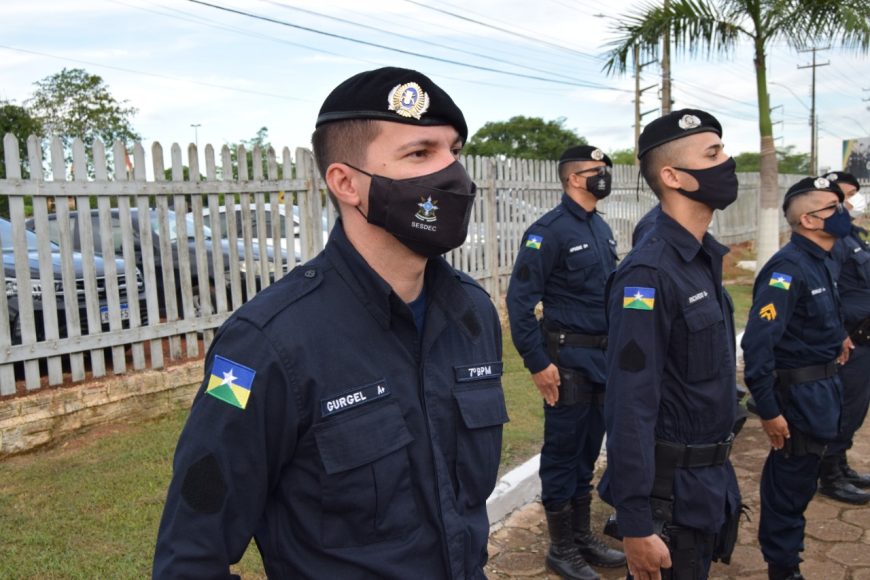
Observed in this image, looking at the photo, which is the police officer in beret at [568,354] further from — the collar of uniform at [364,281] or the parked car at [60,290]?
the parked car at [60,290]

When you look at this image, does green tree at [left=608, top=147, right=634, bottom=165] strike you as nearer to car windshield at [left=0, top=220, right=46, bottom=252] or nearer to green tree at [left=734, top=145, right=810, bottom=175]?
green tree at [left=734, top=145, right=810, bottom=175]

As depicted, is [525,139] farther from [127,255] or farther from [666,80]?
[127,255]

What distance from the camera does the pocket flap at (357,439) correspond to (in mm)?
1444

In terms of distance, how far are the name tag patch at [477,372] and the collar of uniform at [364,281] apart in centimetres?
21

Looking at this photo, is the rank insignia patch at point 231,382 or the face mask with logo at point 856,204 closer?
the rank insignia patch at point 231,382

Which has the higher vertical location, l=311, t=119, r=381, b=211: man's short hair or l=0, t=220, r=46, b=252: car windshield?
l=311, t=119, r=381, b=211: man's short hair

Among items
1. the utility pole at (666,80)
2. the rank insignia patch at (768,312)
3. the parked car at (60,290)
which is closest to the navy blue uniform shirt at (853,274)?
the rank insignia patch at (768,312)

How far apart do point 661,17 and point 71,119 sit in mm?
23270

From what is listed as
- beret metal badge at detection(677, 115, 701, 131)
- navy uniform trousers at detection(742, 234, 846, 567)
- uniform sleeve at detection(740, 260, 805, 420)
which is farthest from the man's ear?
navy uniform trousers at detection(742, 234, 846, 567)

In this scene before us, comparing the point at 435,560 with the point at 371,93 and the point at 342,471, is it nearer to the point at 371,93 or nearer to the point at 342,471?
the point at 342,471

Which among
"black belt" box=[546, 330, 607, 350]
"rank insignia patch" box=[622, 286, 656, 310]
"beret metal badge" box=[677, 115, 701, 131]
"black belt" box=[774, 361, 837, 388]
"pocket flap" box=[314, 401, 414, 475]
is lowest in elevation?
"black belt" box=[774, 361, 837, 388]

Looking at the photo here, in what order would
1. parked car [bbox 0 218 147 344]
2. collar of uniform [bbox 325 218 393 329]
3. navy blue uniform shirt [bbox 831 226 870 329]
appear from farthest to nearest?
parked car [bbox 0 218 147 344] → navy blue uniform shirt [bbox 831 226 870 329] → collar of uniform [bbox 325 218 393 329]

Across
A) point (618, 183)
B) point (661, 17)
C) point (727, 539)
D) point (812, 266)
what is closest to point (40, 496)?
point (727, 539)

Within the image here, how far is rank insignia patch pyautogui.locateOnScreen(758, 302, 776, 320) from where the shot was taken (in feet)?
11.7
